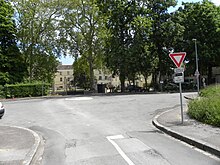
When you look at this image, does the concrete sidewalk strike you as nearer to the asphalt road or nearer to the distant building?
the asphalt road

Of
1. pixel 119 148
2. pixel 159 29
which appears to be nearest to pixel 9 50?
pixel 159 29

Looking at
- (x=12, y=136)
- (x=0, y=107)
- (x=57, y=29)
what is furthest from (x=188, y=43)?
(x=12, y=136)

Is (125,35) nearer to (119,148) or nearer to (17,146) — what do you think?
(17,146)

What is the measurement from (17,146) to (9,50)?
1426 inches

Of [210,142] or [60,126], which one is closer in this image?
[210,142]

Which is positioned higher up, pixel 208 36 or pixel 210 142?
pixel 208 36

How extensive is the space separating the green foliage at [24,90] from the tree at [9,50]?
11.5 feet

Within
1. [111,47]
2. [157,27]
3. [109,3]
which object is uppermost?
[109,3]

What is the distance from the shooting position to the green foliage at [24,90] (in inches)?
1460

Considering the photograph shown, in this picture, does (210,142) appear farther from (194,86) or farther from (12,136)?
(194,86)

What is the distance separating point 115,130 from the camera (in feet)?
39.1

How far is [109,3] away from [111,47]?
276 inches

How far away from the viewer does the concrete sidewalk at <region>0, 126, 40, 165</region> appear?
25.2 ft

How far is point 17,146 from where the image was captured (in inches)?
373
